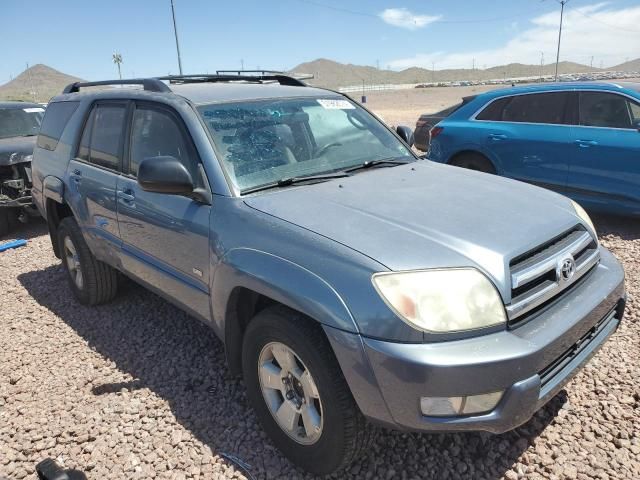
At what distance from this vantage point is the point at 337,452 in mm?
2178

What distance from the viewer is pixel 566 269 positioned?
226 cm

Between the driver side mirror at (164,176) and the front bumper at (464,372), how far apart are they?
120 cm

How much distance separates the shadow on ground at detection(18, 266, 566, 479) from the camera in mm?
2447

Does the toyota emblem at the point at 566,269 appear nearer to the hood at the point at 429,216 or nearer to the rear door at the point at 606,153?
the hood at the point at 429,216

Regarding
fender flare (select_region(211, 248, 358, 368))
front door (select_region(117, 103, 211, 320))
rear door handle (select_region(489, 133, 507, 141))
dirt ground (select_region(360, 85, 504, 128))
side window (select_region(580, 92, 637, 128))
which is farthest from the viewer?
dirt ground (select_region(360, 85, 504, 128))

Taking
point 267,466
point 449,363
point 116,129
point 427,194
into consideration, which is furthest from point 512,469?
point 116,129

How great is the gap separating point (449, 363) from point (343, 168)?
157 cm

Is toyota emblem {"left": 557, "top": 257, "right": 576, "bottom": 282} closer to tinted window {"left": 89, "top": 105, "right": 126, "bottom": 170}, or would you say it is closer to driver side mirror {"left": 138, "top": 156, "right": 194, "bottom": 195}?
driver side mirror {"left": 138, "top": 156, "right": 194, "bottom": 195}

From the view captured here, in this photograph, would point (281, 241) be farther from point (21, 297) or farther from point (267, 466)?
point (21, 297)

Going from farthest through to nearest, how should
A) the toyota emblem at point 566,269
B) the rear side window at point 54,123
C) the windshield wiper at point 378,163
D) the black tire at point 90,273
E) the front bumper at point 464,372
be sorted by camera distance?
the rear side window at point 54,123 < the black tire at point 90,273 < the windshield wiper at point 378,163 < the toyota emblem at point 566,269 < the front bumper at point 464,372

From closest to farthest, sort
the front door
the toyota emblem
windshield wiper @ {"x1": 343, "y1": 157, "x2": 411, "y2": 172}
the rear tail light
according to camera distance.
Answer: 1. the toyota emblem
2. the front door
3. windshield wiper @ {"x1": 343, "y1": 157, "x2": 411, "y2": 172}
4. the rear tail light

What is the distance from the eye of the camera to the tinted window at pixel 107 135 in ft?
11.8

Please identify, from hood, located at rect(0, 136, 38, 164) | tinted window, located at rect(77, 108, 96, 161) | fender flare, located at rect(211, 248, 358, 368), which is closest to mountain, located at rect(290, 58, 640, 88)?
hood, located at rect(0, 136, 38, 164)

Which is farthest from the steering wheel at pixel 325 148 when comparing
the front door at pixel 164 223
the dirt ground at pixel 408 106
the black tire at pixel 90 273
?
the dirt ground at pixel 408 106
